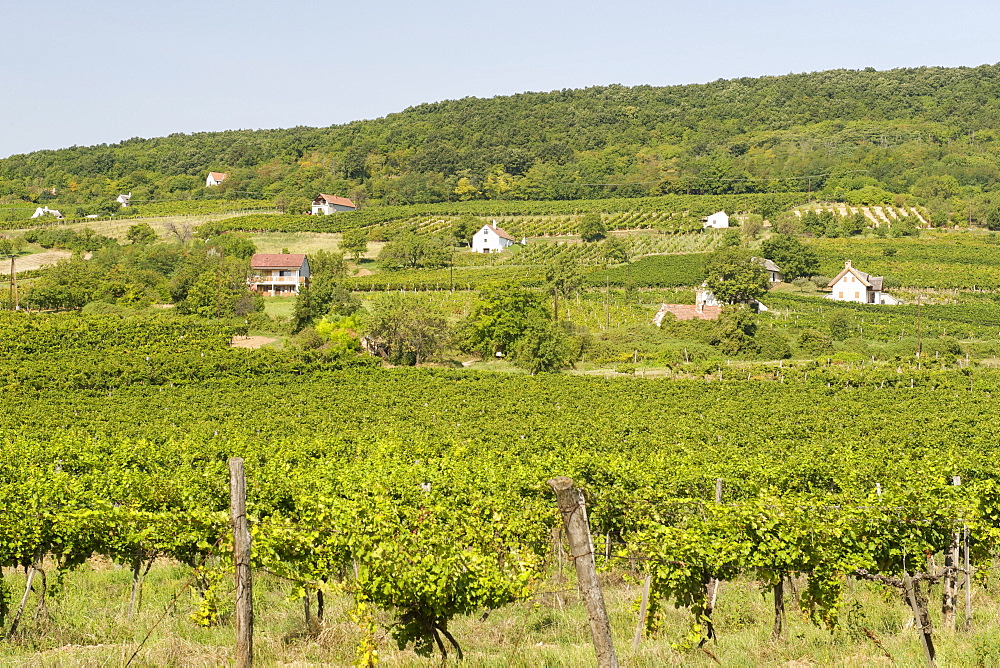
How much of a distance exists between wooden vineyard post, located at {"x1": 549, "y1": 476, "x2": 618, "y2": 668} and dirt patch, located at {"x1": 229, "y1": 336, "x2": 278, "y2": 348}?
49754 mm

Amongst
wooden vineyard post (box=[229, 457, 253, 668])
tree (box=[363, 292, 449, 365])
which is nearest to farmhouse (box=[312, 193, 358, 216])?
tree (box=[363, 292, 449, 365])

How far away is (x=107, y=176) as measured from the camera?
15138 cm

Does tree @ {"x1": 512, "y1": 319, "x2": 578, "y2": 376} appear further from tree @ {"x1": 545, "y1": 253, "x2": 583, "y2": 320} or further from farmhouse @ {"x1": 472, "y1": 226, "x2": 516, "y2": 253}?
farmhouse @ {"x1": 472, "y1": 226, "x2": 516, "y2": 253}

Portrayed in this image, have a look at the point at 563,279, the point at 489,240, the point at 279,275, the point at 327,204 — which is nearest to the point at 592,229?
the point at 489,240

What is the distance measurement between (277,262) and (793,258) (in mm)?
45872

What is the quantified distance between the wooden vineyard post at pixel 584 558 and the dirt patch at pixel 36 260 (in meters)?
80.9

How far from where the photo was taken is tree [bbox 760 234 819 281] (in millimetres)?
78500

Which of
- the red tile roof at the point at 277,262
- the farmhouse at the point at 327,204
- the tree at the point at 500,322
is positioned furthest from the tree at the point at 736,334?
the farmhouse at the point at 327,204

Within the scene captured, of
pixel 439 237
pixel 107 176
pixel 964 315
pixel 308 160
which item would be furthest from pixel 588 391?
pixel 107 176

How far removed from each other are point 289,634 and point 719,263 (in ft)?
197

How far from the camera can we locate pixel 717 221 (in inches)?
4050

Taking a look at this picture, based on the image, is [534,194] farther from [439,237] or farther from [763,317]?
[763,317]

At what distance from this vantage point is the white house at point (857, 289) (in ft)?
236

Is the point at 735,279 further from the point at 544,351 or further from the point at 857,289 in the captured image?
the point at 544,351
